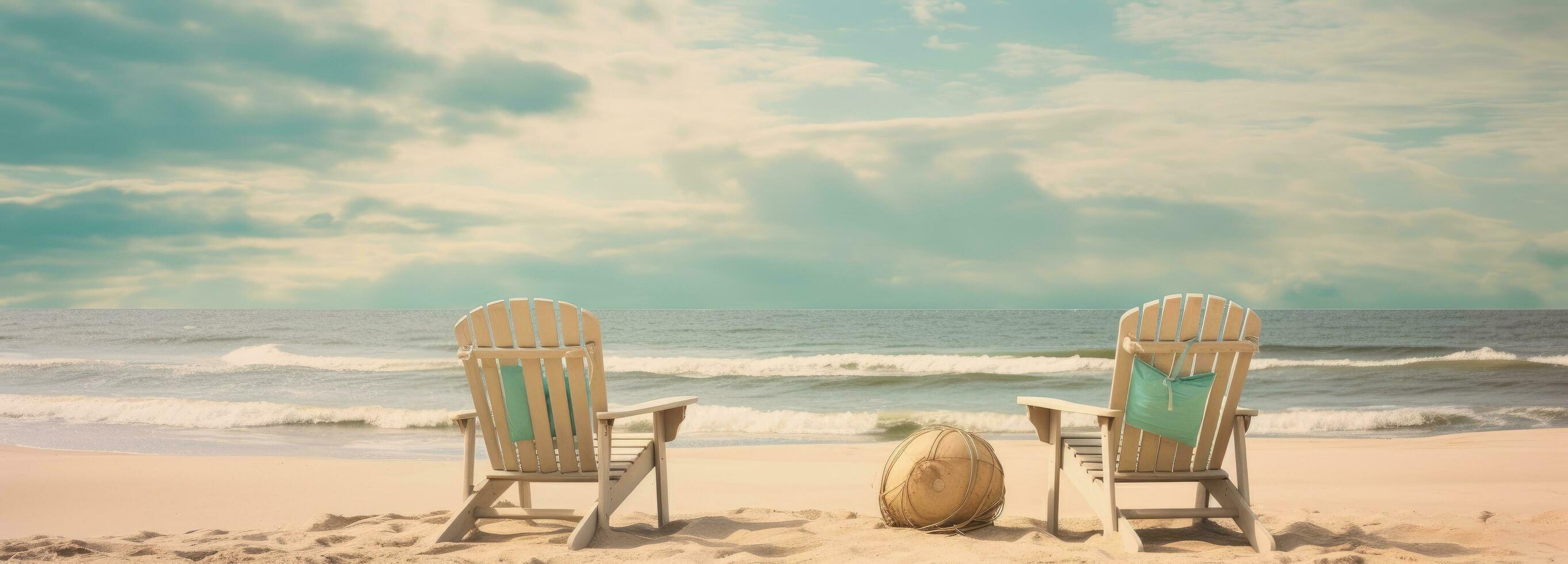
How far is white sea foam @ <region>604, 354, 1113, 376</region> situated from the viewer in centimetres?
1729

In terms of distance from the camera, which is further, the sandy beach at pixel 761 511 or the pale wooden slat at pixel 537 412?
the pale wooden slat at pixel 537 412

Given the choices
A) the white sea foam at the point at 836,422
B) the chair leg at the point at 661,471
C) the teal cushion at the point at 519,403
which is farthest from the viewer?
the white sea foam at the point at 836,422

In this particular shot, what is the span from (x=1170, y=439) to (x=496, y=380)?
9.90 ft

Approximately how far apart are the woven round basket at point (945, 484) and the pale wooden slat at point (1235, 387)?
39.0 inches

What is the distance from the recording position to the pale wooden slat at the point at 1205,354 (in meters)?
3.72

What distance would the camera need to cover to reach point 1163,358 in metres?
3.79

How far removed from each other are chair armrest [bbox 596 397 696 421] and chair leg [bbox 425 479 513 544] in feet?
2.34

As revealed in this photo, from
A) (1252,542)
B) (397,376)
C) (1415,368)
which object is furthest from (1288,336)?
(1252,542)

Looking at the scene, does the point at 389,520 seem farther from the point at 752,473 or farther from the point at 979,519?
the point at 979,519

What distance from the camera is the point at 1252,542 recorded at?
3775mm

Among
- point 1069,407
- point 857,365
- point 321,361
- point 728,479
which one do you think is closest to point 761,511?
point 728,479

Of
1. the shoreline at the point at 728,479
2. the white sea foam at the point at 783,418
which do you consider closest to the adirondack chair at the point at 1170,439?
the shoreline at the point at 728,479

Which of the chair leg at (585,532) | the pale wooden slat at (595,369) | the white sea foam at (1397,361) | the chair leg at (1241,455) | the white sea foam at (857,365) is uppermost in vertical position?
the pale wooden slat at (595,369)

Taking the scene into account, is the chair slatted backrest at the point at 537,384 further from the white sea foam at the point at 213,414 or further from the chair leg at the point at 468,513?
the white sea foam at the point at 213,414
